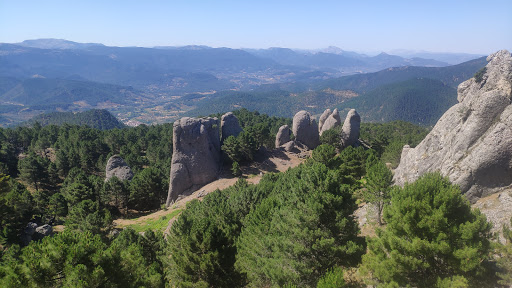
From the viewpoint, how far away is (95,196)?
49938 mm

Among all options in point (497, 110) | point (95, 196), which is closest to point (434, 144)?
point (497, 110)

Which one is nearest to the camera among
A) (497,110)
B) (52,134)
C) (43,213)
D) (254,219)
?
(254,219)

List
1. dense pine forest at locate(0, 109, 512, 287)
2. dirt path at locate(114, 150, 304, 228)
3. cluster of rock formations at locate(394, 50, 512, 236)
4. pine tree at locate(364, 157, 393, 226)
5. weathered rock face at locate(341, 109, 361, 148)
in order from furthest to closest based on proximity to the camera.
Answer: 1. weathered rock face at locate(341, 109, 361, 148)
2. dirt path at locate(114, 150, 304, 228)
3. pine tree at locate(364, 157, 393, 226)
4. cluster of rock formations at locate(394, 50, 512, 236)
5. dense pine forest at locate(0, 109, 512, 287)

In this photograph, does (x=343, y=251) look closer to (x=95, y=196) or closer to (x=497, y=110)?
(x=497, y=110)

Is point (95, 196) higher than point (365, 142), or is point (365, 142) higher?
point (365, 142)

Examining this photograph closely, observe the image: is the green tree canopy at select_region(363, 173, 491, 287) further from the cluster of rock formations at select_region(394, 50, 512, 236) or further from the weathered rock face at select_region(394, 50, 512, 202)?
the weathered rock face at select_region(394, 50, 512, 202)

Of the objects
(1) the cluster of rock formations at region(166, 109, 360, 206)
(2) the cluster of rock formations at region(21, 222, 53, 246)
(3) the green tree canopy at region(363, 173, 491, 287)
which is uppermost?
(3) the green tree canopy at region(363, 173, 491, 287)

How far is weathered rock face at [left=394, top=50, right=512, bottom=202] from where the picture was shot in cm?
2353

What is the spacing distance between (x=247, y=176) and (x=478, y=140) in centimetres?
3736

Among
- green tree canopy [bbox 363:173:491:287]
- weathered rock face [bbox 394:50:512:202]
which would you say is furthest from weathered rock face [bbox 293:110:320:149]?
green tree canopy [bbox 363:173:491:287]

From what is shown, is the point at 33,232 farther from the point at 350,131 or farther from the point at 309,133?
the point at 350,131

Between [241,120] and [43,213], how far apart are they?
6501 cm

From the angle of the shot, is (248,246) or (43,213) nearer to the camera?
(248,246)

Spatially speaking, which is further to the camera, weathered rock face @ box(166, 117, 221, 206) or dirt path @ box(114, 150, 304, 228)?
weathered rock face @ box(166, 117, 221, 206)
